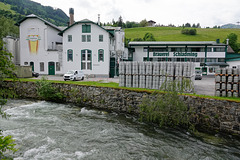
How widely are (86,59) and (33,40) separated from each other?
1151 centimetres

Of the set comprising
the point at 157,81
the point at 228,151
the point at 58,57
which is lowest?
the point at 228,151

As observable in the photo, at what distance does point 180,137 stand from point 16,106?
14401 millimetres

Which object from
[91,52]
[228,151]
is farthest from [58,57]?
[228,151]

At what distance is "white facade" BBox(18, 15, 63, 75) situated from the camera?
37250mm

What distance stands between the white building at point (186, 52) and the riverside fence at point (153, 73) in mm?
28404

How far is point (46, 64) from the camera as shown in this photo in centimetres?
3734

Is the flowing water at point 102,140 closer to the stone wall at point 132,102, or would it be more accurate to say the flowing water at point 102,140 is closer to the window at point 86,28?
the stone wall at point 132,102

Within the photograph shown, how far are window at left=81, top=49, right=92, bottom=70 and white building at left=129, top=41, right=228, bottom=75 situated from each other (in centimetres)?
1375

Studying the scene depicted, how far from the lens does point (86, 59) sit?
35562mm

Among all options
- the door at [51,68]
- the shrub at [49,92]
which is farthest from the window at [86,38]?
the shrub at [49,92]

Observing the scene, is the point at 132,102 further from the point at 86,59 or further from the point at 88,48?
the point at 88,48

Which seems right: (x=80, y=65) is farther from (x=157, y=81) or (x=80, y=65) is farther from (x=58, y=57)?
(x=157, y=81)

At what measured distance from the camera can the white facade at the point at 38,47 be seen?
3725cm

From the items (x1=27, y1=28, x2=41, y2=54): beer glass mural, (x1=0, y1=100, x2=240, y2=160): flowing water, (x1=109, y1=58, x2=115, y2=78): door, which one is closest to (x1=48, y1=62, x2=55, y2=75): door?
(x1=27, y1=28, x2=41, y2=54): beer glass mural
